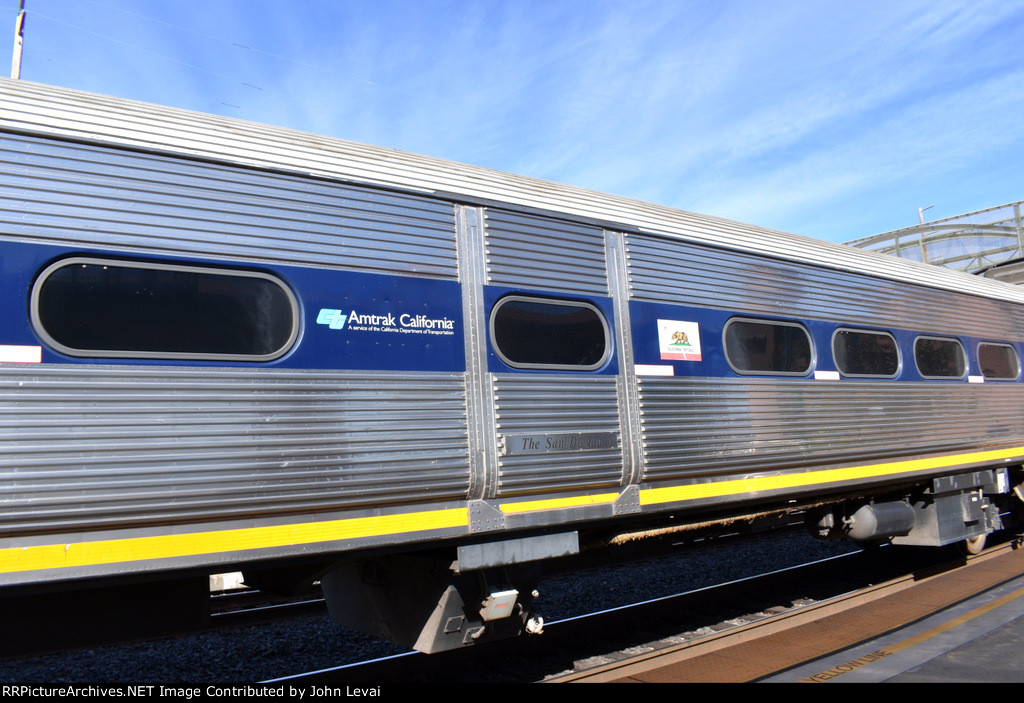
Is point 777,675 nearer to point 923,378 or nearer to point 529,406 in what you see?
point 529,406

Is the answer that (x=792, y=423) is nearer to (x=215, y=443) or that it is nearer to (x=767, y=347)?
(x=767, y=347)

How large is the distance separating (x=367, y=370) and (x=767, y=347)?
342 centimetres

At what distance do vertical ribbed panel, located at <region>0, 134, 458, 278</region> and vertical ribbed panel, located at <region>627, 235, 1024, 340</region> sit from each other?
1665mm

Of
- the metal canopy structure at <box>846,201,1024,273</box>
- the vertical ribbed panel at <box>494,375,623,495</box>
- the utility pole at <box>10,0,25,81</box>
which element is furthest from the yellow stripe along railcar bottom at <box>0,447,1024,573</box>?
the metal canopy structure at <box>846,201,1024,273</box>

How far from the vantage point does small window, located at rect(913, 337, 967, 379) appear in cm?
724

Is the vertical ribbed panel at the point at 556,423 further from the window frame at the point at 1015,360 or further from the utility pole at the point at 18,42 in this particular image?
the utility pole at the point at 18,42

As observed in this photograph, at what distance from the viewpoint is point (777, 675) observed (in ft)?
16.0

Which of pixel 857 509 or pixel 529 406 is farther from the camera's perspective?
A: pixel 857 509

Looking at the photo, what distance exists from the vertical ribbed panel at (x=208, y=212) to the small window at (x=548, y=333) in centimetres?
47

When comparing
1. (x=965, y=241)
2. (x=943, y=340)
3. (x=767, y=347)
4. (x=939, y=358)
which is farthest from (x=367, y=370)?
(x=965, y=241)

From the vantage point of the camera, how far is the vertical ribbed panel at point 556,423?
4145 millimetres

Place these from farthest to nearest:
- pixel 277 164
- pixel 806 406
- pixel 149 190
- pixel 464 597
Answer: pixel 806 406 → pixel 464 597 → pixel 277 164 → pixel 149 190

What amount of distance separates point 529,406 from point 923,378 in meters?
4.89

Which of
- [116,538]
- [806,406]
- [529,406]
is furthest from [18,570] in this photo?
[806,406]
